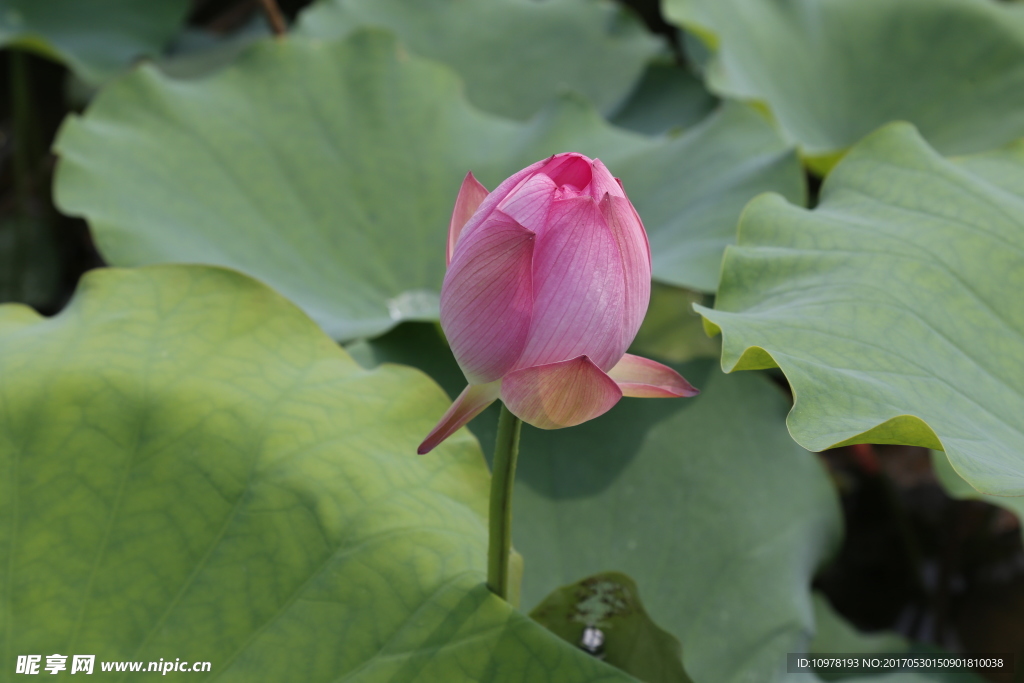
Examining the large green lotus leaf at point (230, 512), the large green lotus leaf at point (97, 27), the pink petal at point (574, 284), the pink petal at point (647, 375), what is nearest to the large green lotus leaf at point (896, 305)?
the pink petal at point (647, 375)

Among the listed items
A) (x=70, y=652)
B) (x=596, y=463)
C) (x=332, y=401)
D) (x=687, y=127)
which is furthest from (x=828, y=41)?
(x=70, y=652)

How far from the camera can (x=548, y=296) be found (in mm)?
515

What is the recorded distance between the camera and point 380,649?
2.10ft

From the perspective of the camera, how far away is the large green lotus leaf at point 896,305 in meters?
0.63

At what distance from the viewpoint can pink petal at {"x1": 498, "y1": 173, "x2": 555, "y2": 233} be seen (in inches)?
20.6

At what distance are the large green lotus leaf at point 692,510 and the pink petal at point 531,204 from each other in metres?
0.52

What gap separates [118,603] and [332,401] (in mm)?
241

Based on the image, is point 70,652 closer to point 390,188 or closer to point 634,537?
point 634,537

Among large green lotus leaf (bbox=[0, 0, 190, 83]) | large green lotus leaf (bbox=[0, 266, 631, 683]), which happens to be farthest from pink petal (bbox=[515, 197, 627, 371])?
large green lotus leaf (bbox=[0, 0, 190, 83])

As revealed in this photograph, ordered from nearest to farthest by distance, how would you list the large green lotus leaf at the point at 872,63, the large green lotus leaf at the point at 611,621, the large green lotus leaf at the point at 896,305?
the large green lotus leaf at the point at 896,305 < the large green lotus leaf at the point at 611,621 < the large green lotus leaf at the point at 872,63

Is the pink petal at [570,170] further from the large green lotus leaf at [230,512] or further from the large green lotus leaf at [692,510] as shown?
the large green lotus leaf at [692,510]

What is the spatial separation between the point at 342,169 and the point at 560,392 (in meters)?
0.91

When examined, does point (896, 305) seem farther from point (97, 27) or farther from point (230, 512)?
point (97, 27)

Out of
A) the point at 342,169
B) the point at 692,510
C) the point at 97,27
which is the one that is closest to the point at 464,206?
the point at 692,510
